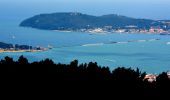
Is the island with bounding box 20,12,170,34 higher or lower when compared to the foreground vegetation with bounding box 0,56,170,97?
higher

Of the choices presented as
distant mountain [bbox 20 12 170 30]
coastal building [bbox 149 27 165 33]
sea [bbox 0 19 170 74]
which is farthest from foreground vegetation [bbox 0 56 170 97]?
distant mountain [bbox 20 12 170 30]

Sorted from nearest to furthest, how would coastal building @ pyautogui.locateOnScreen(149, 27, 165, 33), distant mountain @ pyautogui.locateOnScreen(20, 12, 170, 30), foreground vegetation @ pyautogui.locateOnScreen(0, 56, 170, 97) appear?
1. foreground vegetation @ pyautogui.locateOnScreen(0, 56, 170, 97)
2. coastal building @ pyautogui.locateOnScreen(149, 27, 165, 33)
3. distant mountain @ pyautogui.locateOnScreen(20, 12, 170, 30)

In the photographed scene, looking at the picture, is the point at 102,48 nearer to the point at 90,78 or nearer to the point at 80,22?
the point at 80,22

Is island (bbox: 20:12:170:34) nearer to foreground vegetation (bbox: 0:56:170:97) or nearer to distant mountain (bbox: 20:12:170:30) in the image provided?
distant mountain (bbox: 20:12:170:30)

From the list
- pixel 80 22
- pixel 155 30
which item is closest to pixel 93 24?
pixel 80 22

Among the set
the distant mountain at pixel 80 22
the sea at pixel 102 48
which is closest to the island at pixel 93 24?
the distant mountain at pixel 80 22

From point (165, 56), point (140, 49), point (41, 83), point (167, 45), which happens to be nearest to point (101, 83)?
point (41, 83)
